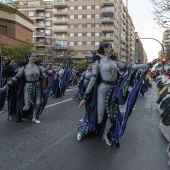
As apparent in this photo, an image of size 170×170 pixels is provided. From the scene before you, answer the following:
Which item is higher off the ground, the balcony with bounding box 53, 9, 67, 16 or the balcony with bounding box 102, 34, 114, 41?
the balcony with bounding box 53, 9, 67, 16

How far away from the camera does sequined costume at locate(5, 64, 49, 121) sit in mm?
7363

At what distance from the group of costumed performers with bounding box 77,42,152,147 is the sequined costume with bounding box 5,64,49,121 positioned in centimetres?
214

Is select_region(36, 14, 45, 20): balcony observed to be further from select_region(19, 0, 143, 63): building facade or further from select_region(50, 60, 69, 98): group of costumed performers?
select_region(50, 60, 69, 98): group of costumed performers

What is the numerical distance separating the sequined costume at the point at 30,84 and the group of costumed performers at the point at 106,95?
84.2 inches

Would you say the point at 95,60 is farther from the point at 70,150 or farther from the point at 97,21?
the point at 97,21

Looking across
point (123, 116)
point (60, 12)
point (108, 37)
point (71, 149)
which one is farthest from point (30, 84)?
point (60, 12)

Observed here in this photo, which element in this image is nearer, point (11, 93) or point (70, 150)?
point (70, 150)

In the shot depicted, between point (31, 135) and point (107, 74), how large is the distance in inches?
82.9

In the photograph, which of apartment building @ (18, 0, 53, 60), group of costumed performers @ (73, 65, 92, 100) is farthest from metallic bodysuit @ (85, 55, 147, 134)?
apartment building @ (18, 0, 53, 60)

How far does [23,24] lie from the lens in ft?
121

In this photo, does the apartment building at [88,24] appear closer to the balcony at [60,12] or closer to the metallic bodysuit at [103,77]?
the balcony at [60,12]

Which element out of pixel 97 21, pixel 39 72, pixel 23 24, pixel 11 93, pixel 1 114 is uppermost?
pixel 97 21

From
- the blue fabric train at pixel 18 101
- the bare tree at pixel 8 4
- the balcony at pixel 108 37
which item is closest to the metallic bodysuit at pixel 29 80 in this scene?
the blue fabric train at pixel 18 101

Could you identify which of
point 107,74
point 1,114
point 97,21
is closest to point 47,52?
point 97,21
